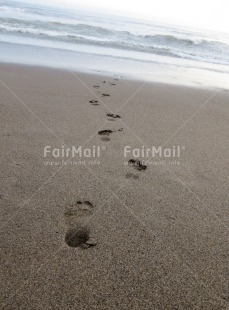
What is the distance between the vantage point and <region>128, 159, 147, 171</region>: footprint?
A: 325 centimetres

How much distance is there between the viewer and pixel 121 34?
1809 cm

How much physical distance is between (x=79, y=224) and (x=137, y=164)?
4.05ft

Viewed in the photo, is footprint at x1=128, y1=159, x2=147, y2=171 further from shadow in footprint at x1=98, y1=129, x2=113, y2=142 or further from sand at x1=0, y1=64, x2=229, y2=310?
shadow in footprint at x1=98, y1=129, x2=113, y2=142

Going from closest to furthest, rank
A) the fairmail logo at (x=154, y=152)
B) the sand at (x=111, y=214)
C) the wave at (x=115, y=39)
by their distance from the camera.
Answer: the sand at (x=111, y=214) → the fairmail logo at (x=154, y=152) → the wave at (x=115, y=39)

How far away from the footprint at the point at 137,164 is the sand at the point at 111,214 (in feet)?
0.29

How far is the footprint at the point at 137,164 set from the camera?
10.6 feet

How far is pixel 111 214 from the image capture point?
8.08ft

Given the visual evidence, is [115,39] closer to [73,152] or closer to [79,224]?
[73,152]

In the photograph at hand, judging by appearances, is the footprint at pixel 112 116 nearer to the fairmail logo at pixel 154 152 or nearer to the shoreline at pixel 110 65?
the fairmail logo at pixel 154 152

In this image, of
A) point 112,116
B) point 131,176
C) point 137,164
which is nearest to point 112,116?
point 112,116

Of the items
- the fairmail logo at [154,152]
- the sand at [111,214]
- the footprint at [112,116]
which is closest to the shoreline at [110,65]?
the footprint at [112,116]

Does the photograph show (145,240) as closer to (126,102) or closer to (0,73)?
(126,102)

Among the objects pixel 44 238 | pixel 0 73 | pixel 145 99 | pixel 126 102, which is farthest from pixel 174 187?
pixel 0 73

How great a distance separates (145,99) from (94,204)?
3.83 metres
